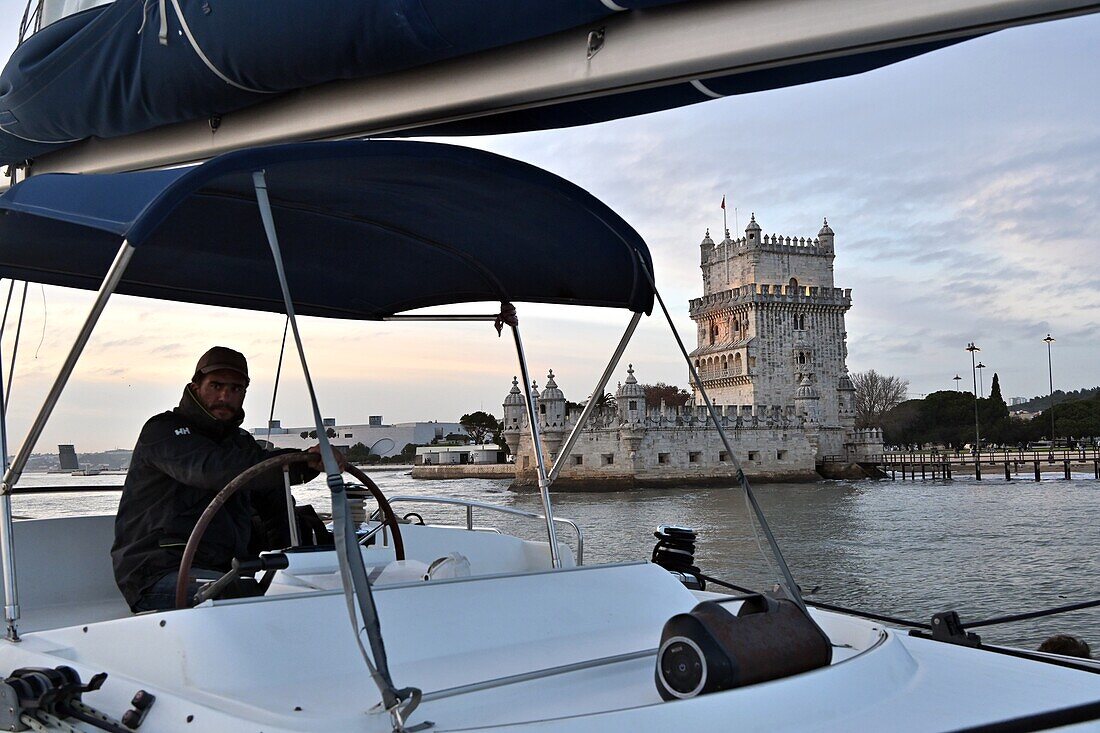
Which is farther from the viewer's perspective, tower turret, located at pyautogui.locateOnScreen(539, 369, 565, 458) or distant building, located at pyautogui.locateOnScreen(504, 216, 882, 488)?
distant building, located at pyautogui.locateOnScreen(504, 216, 882, 488)

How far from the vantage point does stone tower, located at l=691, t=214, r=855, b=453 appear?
229 ft

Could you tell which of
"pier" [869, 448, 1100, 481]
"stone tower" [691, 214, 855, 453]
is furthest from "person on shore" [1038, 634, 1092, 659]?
"stone tower" [691, 214, 855, 453]

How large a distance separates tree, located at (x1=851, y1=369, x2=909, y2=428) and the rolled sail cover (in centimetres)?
9404

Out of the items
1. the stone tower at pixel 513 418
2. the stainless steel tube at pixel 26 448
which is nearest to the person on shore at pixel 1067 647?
the stainless steel tube at pixel 26 448

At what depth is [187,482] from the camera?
11.2ft

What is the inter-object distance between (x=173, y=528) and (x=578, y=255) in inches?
66.9

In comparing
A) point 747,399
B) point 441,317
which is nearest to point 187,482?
point 441,317

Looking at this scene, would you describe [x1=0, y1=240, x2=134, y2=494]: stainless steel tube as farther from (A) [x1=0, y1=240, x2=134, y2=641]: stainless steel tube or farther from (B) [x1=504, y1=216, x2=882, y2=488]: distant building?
(B) [x1=504, y1=216, x2=882, y2=488]: distant building

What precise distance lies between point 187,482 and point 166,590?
1.23ft

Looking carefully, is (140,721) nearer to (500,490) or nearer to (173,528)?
(173,528)

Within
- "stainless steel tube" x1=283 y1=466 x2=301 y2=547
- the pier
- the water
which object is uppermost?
"stainless steel tube" x1=283 y1=466 x2=301 y2=547

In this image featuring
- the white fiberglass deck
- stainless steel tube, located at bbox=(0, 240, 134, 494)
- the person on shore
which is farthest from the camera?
the person on shore

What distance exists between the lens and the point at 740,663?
2.25 m

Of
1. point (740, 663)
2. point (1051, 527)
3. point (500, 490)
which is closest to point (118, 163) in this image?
point (740, 663)
